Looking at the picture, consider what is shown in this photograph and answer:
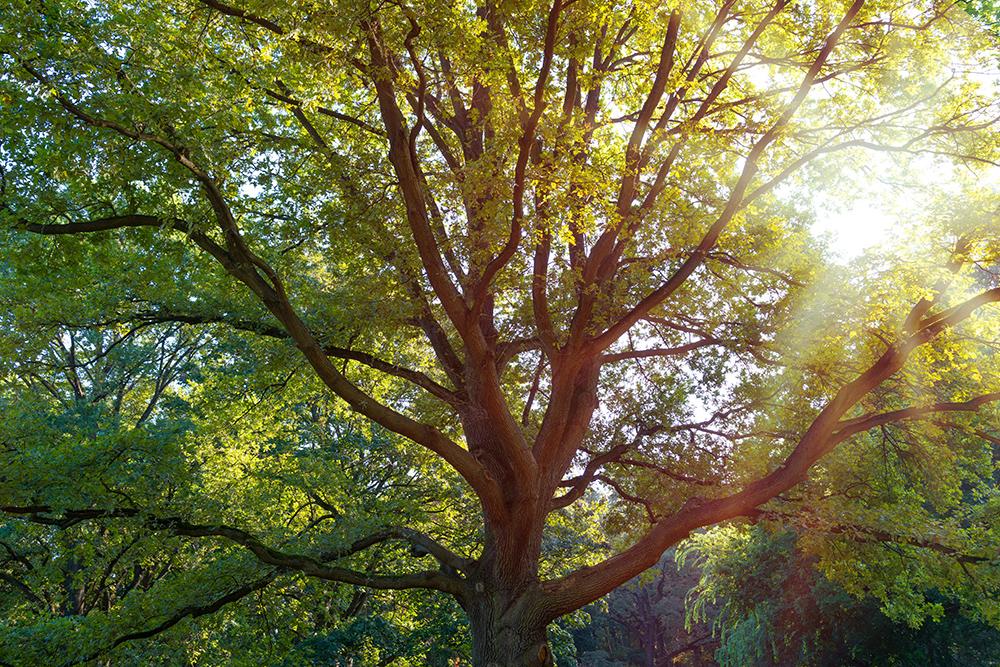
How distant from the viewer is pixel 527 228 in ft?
22.4

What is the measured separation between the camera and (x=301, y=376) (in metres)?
9.94

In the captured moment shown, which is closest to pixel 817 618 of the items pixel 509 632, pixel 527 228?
pixel 509 632

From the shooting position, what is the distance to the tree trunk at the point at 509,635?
6.64 meters

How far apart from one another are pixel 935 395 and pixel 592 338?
439 centimetres

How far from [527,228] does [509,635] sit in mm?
3829

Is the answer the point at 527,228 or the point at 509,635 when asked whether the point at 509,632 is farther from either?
the point at 527,228

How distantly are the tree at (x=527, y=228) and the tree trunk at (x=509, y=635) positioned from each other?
1.1 inches

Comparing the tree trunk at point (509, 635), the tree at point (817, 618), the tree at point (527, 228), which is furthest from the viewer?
the tree at point (817, 618)

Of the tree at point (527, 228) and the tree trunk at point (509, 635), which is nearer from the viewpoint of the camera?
the tree at point (527, 228)

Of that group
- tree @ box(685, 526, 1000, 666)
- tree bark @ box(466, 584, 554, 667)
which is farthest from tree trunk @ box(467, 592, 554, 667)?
tree @ box(685, 526, 1000, 666)

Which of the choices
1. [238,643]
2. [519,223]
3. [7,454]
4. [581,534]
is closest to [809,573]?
[581,534]

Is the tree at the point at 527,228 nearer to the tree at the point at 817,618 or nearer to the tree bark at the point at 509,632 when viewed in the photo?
the tree bark at the point at 509,632

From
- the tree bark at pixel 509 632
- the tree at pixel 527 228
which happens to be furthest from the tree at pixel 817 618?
the tree bark at pixel 509 632

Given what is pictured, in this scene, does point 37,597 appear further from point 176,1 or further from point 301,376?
point 176,1
